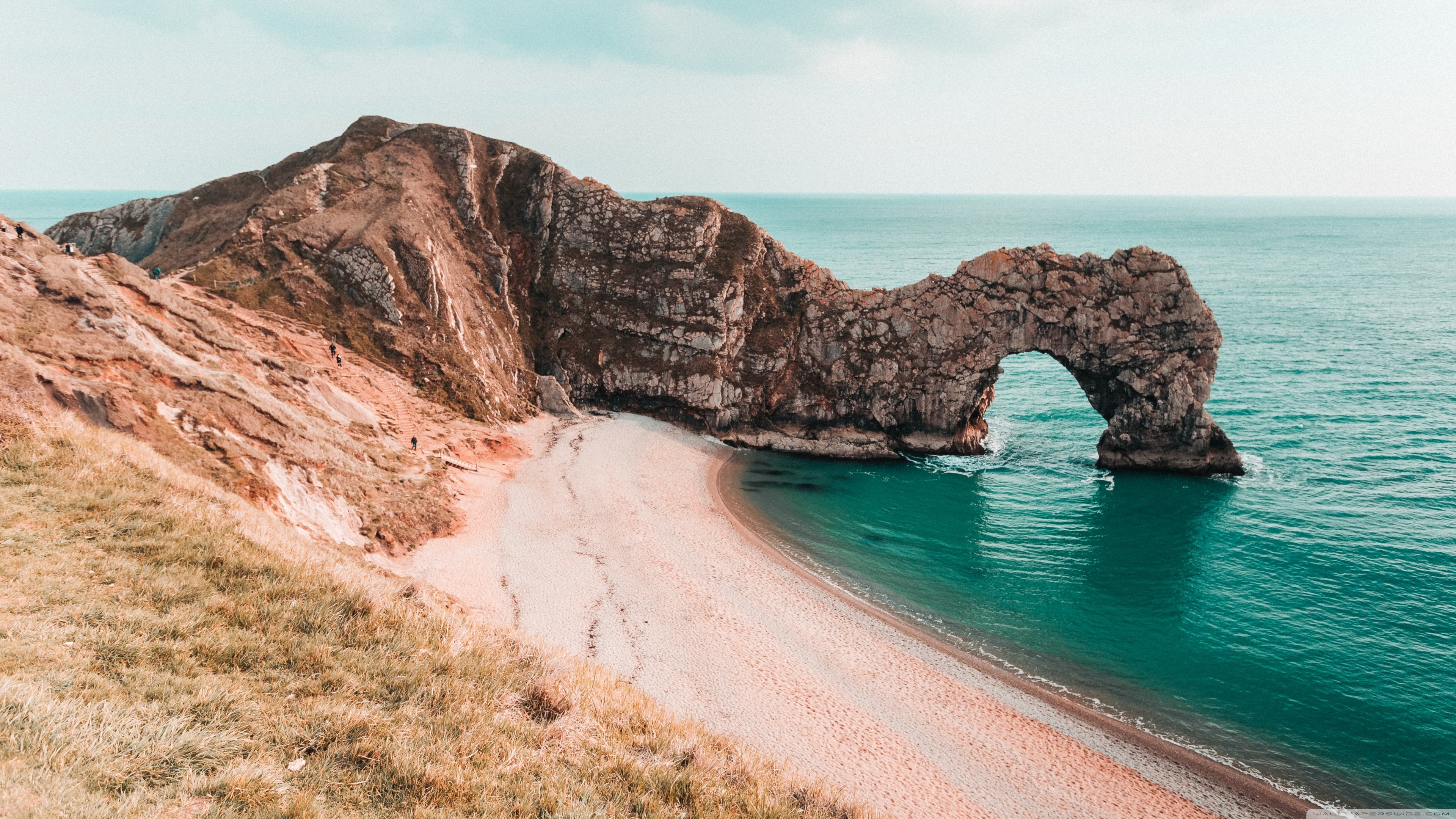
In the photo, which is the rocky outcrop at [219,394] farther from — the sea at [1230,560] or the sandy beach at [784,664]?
the sea at [1230,560]

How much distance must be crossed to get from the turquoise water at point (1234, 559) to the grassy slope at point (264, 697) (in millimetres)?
24079

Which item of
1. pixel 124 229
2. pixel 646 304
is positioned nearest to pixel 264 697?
pixel 646 304

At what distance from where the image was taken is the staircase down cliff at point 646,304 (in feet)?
172

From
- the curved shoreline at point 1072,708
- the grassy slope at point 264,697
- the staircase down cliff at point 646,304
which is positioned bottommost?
the curved shoreline at point 1072,708

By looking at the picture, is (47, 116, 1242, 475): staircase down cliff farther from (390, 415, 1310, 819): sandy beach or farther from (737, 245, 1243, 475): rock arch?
(390, 415, 1310, 819): sandy beach

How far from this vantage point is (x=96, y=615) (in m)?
12.1

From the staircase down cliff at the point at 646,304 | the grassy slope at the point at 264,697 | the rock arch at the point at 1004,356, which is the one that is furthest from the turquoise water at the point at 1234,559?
the grassy slope at the point at 264,697

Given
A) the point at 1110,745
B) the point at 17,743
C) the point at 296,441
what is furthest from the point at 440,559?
the point at 1110,745

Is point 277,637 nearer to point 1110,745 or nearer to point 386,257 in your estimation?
point 1110,745

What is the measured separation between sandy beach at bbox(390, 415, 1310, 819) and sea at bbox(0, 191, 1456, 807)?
9.28 feet

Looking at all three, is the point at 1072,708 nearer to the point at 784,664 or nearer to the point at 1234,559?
the point at 784,664

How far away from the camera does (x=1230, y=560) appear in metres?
38.9

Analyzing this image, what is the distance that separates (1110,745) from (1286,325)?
299 feet

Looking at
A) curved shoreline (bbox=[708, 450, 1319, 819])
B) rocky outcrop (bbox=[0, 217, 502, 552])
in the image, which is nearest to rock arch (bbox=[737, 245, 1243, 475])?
curved shoreline (bbox=[708, 450, 1319, 819])
